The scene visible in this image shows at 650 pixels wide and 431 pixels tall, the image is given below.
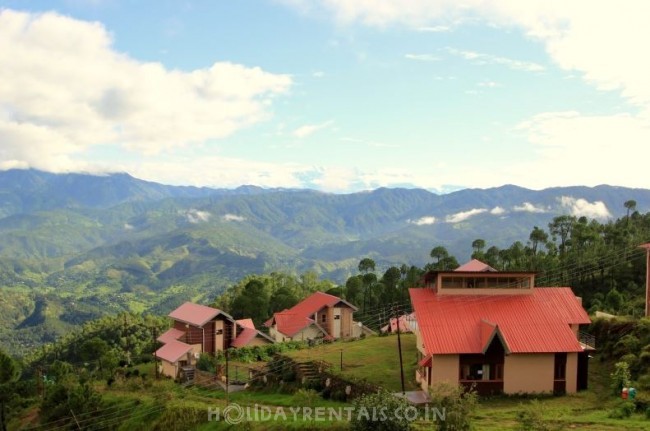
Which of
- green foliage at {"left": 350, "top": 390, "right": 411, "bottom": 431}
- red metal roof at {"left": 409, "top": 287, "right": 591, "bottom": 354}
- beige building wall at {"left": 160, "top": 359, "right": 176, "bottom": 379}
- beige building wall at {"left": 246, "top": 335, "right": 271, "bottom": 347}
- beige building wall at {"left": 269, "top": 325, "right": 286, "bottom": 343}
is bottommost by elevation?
beige building wall at {"left": 160, "top": 359, "right": 176, "bottom": 379}

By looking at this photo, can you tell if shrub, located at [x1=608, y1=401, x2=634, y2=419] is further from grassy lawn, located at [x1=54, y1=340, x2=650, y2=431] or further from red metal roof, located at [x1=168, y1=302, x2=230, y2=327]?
red metal roof, located at [x1=168, y1=302, x2=230, y2=327]

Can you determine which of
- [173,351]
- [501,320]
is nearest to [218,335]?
[173,351]

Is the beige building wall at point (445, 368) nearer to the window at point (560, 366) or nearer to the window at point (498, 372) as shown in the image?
the window at point (498, 372)

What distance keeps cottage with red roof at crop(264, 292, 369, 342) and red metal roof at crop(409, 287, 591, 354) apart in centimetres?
2765

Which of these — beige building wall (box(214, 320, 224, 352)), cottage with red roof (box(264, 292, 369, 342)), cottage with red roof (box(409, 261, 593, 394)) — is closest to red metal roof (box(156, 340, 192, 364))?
beige building wall (box(214, 320, 224, 352))

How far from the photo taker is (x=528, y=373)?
32.7 meters

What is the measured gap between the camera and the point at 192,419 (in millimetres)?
32469

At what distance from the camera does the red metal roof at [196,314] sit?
5581 centimetres

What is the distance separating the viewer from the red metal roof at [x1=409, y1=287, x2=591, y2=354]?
3259 centimetres

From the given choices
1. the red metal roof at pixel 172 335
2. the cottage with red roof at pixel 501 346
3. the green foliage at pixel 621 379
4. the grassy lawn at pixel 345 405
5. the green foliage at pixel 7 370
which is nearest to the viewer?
the grassy lawn at pixel 345 405

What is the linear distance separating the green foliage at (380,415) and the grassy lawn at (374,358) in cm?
1167

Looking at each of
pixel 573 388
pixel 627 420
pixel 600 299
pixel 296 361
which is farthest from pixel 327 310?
pixel 627 420

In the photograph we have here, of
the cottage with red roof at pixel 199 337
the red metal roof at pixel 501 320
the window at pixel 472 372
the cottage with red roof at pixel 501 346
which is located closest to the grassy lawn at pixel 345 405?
the cottage with red roof at pixel 501 346

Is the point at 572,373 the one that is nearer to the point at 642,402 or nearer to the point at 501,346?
the point at 501,346
